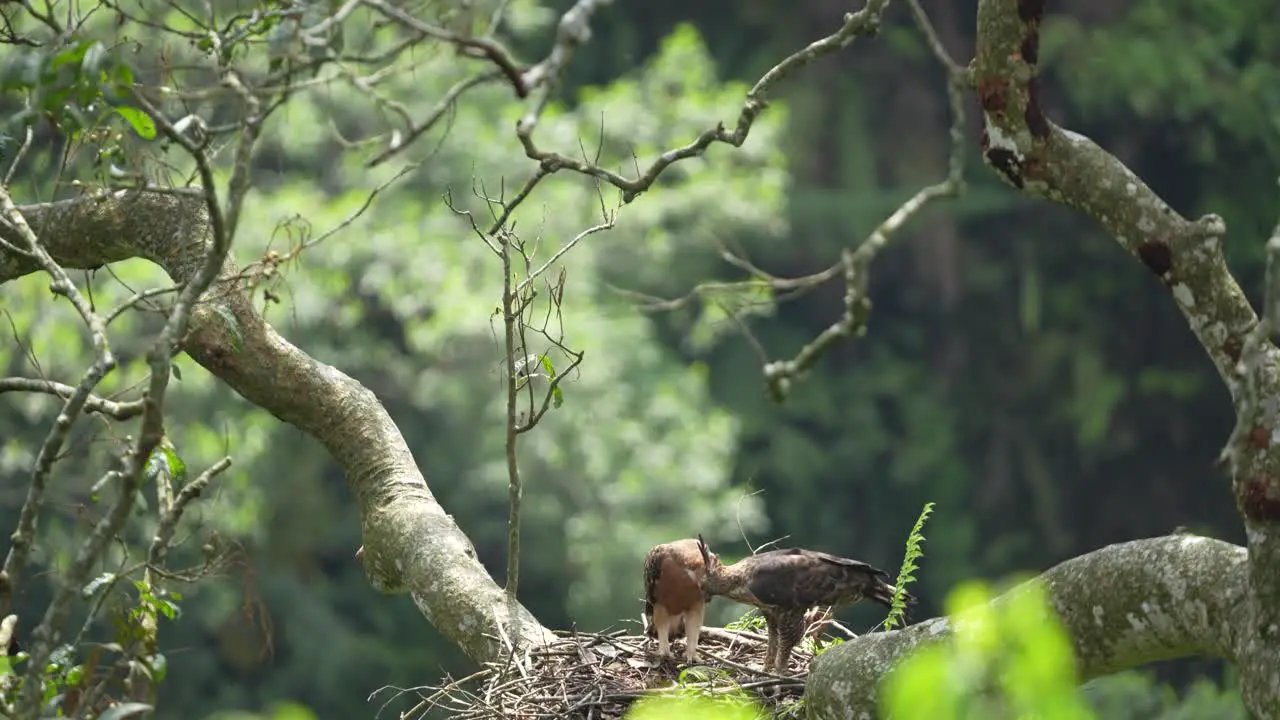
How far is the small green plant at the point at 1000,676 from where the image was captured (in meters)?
1.58

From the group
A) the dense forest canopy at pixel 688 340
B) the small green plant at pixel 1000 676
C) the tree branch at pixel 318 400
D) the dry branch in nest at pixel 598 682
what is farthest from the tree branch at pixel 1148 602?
the dense forest canopy at pixel 688 340

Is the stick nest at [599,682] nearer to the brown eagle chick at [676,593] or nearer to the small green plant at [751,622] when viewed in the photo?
the brown eagle chick at [676,593]

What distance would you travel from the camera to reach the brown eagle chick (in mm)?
4387

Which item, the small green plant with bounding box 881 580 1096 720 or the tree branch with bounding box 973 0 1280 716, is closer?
the small green plant with bounding box 881 580 1096 720

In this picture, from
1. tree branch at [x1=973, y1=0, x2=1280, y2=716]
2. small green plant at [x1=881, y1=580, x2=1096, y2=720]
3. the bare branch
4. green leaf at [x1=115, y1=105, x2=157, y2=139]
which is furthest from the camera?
the bare branch

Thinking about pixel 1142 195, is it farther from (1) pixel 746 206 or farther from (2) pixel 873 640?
(1) pixel 746 206

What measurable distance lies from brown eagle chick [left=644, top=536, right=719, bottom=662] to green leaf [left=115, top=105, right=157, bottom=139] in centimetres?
178

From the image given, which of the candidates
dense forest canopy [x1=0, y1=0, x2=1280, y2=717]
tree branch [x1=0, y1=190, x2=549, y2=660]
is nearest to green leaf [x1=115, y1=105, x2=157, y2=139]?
tree branch [x1=0, y1=190, x2=549, y2=660]

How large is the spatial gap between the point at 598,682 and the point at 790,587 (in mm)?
536

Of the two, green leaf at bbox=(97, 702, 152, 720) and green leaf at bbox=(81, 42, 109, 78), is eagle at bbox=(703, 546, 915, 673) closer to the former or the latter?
green leaf at bbox=(97, 702, 152, 720)

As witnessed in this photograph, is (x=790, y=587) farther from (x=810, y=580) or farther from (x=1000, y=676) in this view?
→ (x=1000, y=676)

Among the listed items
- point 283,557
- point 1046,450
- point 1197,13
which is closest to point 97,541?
point 283,557

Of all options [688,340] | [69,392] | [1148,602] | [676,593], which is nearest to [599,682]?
[676,593]

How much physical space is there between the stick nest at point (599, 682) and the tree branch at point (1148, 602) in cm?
79
